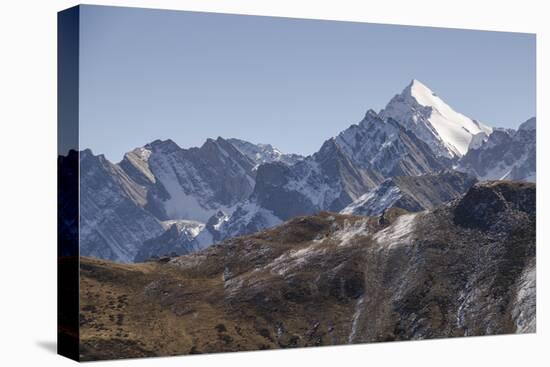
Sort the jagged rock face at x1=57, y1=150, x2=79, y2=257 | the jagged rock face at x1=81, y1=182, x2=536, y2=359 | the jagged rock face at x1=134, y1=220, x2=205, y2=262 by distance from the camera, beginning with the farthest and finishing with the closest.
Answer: the jagged rock face at x1=134, y1=220, x2=205, y2=262, the jagged rock face at x1=81, y1=182, x2=536, y2=359, the jagged rock face at x1=57, y1=150, x2=79, y2=257

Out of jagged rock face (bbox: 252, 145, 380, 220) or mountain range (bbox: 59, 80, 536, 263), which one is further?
jagged rock face (bbox: 252, 145, 380, 220)

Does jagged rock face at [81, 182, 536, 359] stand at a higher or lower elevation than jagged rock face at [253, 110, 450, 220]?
lower

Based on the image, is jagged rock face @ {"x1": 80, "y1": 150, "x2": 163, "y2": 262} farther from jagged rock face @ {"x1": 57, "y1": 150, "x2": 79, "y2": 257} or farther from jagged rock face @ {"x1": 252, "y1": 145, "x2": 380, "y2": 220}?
jagged rock face @ {"x1": 252, "y1": 145, "x2": 380, "y2": 220}

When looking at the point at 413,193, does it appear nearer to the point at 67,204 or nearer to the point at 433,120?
the point at 433,120

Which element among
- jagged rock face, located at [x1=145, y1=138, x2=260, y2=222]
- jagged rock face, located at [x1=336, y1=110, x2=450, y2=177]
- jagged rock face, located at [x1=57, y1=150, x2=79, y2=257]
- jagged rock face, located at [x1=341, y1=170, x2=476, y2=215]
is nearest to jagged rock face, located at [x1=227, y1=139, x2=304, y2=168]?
jagged rock face, located at [x1=145, y1=138, x2=260, y2=222]

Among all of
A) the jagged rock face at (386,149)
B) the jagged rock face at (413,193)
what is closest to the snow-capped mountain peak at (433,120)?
the jagged rock face at (386,149)

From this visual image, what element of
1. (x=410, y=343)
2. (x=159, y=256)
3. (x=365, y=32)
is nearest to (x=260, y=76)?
(x=365, y=32)
